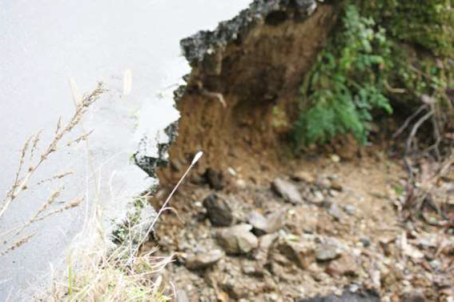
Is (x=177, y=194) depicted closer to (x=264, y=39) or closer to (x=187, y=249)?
(x=187, y=249)

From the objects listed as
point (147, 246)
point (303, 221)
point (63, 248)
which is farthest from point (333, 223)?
point (63, 248)

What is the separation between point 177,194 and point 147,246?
2.09ft

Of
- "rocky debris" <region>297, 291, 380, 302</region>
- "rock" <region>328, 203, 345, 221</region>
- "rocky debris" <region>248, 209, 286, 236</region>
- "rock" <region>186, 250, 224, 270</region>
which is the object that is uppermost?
"rock" <region>186, 250, 224, 270</region>

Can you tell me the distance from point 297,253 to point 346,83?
1483 millimetres

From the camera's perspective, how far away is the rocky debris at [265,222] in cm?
313

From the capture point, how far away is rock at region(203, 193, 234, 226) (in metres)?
3.09

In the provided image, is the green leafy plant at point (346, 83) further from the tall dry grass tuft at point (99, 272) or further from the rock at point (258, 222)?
the tall dry grass tuft at point (99, 272)

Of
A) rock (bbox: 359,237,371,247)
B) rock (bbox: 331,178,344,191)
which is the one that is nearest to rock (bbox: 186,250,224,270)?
rock (bbox: 359,237,371,247)

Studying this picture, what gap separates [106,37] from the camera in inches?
98.7

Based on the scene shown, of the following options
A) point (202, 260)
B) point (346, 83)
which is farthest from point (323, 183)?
point (202, 260)

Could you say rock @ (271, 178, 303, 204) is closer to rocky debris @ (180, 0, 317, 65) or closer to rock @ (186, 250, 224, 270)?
rock @ (186, 250, 224, 270)

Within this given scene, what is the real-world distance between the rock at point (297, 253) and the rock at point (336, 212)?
1.58 ft

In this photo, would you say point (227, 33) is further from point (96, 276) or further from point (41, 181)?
point (96, 276)

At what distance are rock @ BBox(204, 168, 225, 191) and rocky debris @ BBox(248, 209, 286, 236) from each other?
0.88 feet
